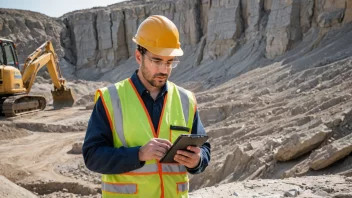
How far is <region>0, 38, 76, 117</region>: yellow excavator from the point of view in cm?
1505

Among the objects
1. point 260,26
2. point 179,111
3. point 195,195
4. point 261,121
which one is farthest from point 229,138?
point 260,26

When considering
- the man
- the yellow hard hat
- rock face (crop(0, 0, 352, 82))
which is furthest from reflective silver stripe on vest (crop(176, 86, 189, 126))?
rock face (crop(0, 0, 352, 82))

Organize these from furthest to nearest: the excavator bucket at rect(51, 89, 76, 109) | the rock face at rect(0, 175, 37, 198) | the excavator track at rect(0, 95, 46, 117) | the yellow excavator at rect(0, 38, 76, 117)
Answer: the excavator bucket at rect(51, 89, 76, 109)
the excavator track at rect(0, 95, 46, 117)
the yellow excavator at rect(0, 38, 76, 117)
the rock face at rect(0, 175, 37, 198)

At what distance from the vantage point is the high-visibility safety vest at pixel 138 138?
2092 mm

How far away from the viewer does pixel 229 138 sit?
879 cm

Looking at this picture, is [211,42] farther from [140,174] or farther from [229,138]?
[140,174]

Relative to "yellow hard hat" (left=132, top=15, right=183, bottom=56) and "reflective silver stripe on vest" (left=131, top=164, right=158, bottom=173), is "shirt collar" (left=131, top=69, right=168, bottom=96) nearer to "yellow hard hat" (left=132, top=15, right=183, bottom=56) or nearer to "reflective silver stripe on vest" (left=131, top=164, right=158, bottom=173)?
"yellow hard hat" (left=132, top=15, right=183, bottom=56)

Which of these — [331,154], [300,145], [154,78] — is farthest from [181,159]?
[300,145]

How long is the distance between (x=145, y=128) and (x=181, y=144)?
8.8 inches

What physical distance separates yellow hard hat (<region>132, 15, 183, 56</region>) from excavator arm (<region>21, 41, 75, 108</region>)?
15.1 metres

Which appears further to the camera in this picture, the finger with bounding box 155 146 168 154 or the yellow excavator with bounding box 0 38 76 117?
the yellow excavator with bounding box 0 38 76 117

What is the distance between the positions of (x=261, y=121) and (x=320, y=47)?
6.29 meters

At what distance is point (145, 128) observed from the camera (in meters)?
2.12

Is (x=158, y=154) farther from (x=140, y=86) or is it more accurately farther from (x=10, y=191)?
(x=10, y=191)
